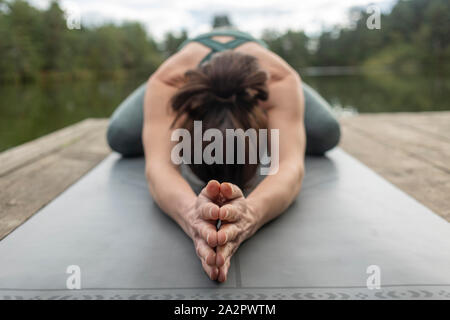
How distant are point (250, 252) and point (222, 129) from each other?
0.40 metres

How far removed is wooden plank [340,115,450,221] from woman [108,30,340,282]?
0.52 meters

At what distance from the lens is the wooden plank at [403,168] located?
1.33 meters

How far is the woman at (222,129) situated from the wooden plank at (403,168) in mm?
518

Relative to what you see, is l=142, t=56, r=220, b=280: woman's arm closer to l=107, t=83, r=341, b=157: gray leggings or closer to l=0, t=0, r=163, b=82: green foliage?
l=107, t=83, r=341, b=157: gray leggings

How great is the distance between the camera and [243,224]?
886mm

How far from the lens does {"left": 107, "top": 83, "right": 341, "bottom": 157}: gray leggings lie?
182 centimetres

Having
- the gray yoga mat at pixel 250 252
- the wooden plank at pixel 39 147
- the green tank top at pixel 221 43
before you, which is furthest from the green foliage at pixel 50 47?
the gray yoga mat at pixel 250 252

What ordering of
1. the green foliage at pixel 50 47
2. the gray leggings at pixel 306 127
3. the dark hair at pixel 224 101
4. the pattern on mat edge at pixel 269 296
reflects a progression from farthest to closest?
the green foliage at pixel 50 47, the gray leggings at pixel 306 127, the dark hair at pixel 224 101, the pattern on mat edge at pixel 269 296

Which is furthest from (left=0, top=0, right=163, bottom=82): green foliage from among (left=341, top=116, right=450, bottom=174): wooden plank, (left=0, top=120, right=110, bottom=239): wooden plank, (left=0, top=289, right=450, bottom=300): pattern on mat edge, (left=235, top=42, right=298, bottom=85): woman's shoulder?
(left=0, top=289, right=450, bottom=300): pattern on mat edge

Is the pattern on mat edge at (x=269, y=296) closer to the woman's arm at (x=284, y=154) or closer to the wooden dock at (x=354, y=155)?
the woman's arm at (x=284, y=154)

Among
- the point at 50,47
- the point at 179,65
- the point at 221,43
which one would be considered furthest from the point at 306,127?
the point at 50,47

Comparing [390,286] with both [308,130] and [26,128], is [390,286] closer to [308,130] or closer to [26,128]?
[308,130]
